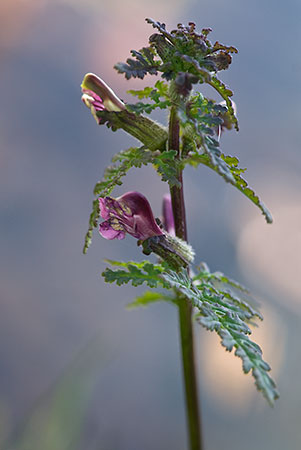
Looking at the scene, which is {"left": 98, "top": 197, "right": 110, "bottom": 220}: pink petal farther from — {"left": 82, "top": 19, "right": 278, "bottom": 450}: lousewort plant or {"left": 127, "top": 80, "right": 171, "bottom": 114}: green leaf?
{"left": 127, "top": 80, "right": 171, "bottom": 114}: green leaf

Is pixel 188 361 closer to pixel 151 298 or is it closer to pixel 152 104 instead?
pixel 151 298

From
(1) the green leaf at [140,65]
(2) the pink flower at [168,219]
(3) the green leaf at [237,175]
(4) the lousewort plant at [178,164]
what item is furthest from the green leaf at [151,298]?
(1) the green leaf at [140,65]

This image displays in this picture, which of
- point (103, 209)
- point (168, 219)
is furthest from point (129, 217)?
point (168, 219)

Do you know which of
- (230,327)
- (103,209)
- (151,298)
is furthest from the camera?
(151,298)

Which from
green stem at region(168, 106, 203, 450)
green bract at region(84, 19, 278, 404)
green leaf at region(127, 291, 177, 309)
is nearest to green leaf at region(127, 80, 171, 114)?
green bract at region(84, 19, 278, 404)

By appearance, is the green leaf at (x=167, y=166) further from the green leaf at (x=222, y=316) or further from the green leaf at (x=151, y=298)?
the green leaf at (x=151, y=298)

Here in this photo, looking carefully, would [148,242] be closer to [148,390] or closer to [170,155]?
[170,155]

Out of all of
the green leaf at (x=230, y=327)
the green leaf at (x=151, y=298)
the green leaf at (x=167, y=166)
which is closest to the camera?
the green leaf at (x=230, y=327)
